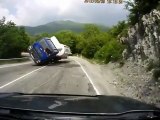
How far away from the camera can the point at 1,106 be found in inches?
142

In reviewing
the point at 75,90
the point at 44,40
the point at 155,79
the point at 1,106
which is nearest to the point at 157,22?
the point at 155,79

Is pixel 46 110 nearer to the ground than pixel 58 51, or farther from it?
farther from it

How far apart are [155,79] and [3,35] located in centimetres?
6838

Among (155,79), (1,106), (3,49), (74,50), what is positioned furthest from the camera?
(74,50)

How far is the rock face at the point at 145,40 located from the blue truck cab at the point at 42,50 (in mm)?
7908

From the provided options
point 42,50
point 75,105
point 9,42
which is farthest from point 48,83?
point 9,42

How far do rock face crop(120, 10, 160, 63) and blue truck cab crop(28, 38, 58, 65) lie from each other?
791 cm

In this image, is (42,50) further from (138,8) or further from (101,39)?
(101,39)

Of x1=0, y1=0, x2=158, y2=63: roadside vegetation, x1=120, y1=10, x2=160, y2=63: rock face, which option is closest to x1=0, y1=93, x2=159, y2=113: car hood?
x1=120, y1=10, x2=160, y2=63: rock face

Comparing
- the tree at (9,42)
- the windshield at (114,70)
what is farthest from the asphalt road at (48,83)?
the tree at (9,42)

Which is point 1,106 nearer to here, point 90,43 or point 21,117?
point 21,117

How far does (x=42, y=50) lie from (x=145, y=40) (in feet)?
52.8

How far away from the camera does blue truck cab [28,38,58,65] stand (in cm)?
4797

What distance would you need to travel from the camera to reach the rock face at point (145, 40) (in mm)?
29620
